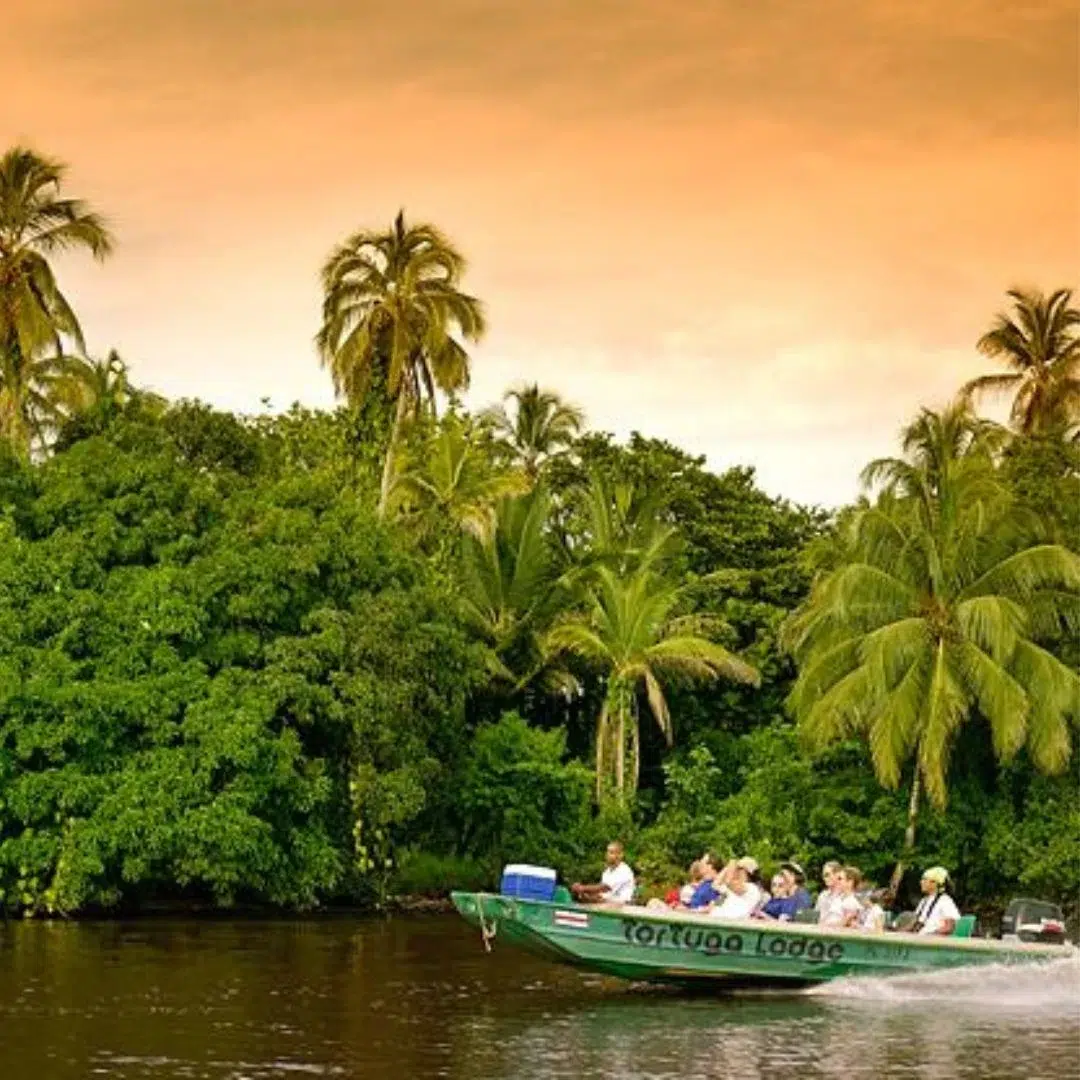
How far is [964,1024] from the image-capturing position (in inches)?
830

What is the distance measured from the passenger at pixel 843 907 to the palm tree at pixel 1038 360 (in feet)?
77.3

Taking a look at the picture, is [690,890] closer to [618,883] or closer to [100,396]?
[618,883]

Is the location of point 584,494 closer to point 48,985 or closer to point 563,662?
point 563,662

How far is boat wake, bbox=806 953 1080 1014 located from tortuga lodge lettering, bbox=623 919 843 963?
21.5 inches

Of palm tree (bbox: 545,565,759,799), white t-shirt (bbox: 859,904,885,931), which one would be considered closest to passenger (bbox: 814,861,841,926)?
white t-shirt (bbox: 859,904,885,931)

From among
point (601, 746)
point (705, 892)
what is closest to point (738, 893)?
point (705, 892)

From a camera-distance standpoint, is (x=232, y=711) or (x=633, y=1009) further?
(x=232, y=711)

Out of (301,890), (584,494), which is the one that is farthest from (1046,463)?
(301,890)

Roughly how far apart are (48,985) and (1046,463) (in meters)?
23.1

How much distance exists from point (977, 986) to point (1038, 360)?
2587cm

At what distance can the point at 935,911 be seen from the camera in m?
23.7

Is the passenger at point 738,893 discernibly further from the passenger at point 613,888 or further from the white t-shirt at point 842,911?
the passenger at point 613,888

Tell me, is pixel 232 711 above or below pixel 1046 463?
below

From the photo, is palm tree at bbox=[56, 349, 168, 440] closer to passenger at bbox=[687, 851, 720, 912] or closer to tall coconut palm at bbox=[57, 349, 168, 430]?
tall coconut palm at bbox=[57, 349, 168, 430]
